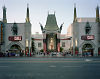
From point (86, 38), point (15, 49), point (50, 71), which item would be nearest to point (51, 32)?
point (86, 38)

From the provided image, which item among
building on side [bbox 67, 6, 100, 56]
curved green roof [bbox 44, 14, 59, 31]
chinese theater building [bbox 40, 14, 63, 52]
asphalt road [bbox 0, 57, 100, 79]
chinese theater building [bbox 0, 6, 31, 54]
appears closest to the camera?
asphalt road [bbox 0, 57, 100, 79]

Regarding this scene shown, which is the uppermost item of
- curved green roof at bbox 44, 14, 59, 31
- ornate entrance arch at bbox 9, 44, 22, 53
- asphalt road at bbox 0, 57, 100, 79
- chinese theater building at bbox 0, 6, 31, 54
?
curved green roof at bbox 44, 14, 59, 31

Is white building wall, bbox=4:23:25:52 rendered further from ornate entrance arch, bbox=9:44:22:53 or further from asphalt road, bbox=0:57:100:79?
asphalt road, bbox=0:57:100:79

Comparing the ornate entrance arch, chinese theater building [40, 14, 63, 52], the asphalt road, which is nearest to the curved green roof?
chinese theater building [40, 14, 63, 52]

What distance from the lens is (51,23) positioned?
206 ft

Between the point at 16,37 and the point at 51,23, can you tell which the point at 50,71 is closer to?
the point at 16,37

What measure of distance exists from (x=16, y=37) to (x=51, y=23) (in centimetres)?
A: 3032

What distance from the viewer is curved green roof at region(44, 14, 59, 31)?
199ft

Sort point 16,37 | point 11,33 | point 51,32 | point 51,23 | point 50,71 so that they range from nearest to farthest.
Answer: point 50,71 < point 16,37 < point 11,33 < point 51,32 < point 51,23

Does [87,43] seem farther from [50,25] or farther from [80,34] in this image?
[50,25]

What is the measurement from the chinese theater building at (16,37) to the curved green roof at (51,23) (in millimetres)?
24913

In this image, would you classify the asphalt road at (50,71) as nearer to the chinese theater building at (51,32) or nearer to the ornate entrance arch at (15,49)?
the ornate entrance arch at (15,49)

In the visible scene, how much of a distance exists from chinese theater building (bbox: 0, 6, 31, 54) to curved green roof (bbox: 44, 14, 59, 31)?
981 inches

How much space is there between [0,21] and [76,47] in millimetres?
24762
